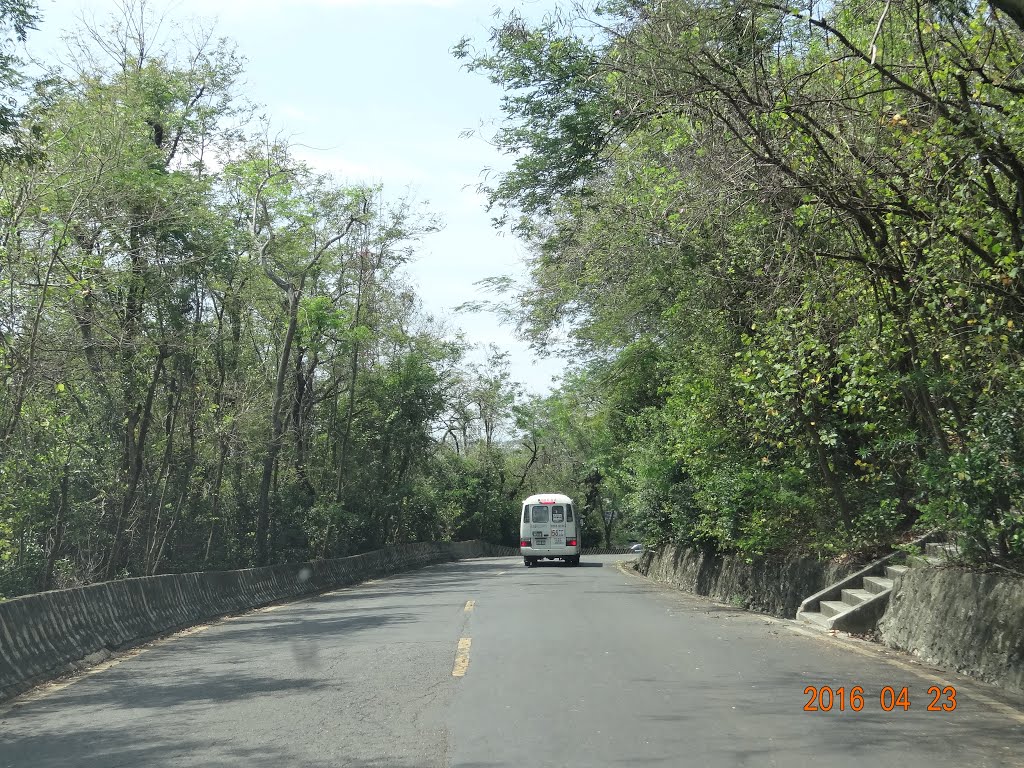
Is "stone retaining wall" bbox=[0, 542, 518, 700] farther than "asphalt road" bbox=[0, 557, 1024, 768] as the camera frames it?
Yes

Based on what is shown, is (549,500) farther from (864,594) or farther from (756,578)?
(864,594)

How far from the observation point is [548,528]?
3812 cm

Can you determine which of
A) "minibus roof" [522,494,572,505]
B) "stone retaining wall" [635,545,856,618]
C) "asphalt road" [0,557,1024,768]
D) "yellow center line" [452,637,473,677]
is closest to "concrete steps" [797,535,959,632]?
"stone retaining wall" [635,545,856,618]

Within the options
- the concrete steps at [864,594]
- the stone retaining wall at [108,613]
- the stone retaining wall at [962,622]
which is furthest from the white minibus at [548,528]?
the stone retaining wall at [962,622]

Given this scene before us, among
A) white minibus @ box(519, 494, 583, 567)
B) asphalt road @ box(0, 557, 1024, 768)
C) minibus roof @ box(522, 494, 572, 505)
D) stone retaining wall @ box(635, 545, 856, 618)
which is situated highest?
minibus roof @ box(522, 494, 572, 505)

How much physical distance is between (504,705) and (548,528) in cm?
3028

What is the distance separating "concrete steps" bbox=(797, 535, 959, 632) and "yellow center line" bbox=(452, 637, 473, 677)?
4916mm

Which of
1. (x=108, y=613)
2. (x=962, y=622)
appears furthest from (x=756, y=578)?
(x=108, y=613)

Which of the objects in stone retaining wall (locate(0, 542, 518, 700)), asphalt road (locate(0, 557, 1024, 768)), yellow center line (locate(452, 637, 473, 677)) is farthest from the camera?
stone retaining wall (locate(0, 542, 518, 700))

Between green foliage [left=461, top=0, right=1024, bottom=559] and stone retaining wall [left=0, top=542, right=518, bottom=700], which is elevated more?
green foliage [left=461, top=0, right=1024, bottom=559]

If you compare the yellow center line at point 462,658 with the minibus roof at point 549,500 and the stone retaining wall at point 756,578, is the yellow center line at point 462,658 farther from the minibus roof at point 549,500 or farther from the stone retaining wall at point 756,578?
the minibus roof at point 549,500

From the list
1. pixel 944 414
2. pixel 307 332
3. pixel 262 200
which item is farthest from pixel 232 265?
pixel 944 414

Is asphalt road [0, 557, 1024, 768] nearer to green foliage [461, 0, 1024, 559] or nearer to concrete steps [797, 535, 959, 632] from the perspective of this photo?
concrete steps [797, 535, 959, 632]

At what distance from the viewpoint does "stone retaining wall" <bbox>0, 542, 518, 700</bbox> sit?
10.2 meters
